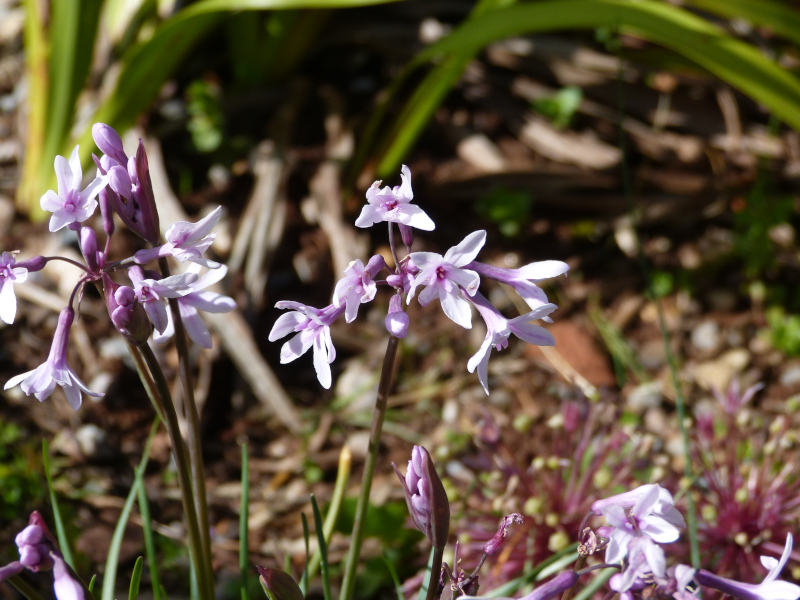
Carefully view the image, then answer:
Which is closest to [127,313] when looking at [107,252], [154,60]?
[107,252]

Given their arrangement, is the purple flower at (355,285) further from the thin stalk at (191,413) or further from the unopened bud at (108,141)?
the unopened bud at (108,141)

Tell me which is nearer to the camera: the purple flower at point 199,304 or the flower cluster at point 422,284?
the flower cluster at point 422,284

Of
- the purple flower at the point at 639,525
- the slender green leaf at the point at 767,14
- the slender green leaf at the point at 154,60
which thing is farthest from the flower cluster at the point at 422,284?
the slender green leaf at the point at 767,14

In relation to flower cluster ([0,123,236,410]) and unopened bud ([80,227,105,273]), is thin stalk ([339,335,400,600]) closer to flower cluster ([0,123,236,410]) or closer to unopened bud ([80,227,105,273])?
flower cluster ([0,123,236,410])

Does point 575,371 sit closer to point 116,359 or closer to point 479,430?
point 479,430

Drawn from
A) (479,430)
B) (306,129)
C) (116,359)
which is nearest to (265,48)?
(306,129)

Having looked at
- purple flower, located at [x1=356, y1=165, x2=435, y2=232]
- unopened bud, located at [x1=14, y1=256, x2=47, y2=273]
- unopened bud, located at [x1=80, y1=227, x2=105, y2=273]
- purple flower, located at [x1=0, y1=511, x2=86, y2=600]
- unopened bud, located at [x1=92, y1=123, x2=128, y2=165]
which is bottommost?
purple flower, located at [x1=0, y1=511, x2=86, y2=600]

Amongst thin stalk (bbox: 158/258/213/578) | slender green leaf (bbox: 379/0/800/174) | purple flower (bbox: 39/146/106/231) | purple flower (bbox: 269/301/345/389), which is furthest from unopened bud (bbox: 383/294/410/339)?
slender green leaf (bbox: 379/0/800/174)
